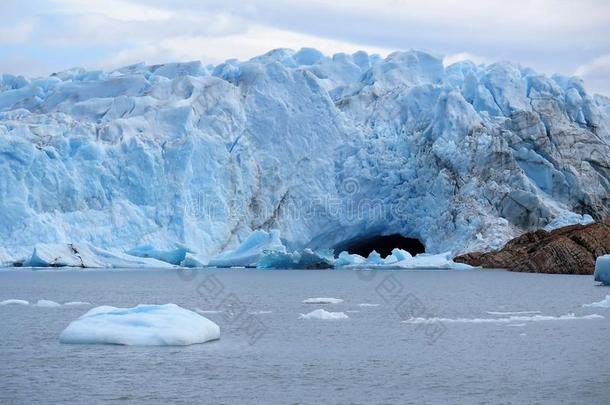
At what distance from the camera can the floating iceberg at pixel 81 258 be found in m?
37.7

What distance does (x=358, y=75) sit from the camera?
52750mm

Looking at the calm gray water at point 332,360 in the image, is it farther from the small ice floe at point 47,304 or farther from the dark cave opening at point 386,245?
the dark cave opening at point 386,245

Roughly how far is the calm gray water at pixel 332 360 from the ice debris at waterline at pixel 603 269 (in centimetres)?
536

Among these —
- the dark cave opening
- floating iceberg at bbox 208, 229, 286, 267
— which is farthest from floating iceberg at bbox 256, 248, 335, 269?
the dark cave opening

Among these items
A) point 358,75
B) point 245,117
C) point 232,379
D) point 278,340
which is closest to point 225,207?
point 245,117

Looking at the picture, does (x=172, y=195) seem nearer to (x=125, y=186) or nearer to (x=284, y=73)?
(x=125, y=186)

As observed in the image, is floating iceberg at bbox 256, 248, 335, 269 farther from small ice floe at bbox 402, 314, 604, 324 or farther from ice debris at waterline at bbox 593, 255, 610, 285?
small ice floe at bbox 402, 314, 604, 324

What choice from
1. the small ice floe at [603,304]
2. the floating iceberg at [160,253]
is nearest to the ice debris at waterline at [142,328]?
the small ice floe at [603,304]

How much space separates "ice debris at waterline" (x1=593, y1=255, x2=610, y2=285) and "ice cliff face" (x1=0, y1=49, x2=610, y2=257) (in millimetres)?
9021

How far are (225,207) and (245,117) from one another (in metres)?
5.39

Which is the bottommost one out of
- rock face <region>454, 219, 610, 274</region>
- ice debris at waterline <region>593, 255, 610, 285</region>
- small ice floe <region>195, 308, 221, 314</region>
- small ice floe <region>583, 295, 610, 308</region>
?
rock face <region>454, 219, 610, 274</region>

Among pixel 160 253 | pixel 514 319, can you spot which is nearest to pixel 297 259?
pixel 160 253

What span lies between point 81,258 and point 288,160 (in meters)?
11.3

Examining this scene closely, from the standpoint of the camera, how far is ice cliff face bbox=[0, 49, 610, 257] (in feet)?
133
